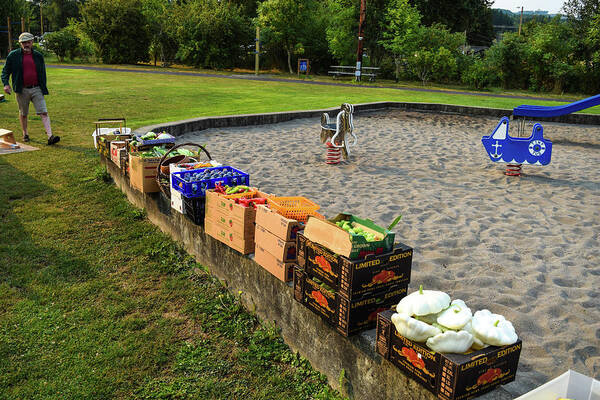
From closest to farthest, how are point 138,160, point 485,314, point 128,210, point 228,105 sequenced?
point 485,314 → point 138,160 → point 128,210 → point 228,105

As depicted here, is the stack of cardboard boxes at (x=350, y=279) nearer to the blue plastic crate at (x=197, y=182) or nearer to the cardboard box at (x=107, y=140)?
the blue plastic crate at (x=197, y=182)

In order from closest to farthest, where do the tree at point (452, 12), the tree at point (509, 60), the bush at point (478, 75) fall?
the bush at point (478, 75) → the tree at point (509, 60) → the tree at point (452, 12)

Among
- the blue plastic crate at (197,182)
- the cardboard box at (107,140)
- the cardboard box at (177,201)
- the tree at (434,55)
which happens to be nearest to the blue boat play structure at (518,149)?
the blue plastic crate at (197,182)

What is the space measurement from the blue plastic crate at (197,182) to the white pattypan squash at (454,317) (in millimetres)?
2801

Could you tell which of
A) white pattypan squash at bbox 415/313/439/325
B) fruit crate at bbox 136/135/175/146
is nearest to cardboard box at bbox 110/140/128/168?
fruit crate at bbox 136/135/175/146

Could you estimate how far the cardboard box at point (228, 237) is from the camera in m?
4.35

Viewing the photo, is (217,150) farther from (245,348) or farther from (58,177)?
(245,348)

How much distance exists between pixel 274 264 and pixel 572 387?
212 cm

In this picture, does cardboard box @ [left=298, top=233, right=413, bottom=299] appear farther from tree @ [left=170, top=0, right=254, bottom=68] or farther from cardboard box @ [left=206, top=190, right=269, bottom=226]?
tree @ [left=170, top=0, right=254, bottom=68]

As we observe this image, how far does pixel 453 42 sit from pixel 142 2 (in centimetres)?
2375

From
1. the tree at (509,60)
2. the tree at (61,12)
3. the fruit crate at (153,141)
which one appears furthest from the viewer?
the tree at (61,12)

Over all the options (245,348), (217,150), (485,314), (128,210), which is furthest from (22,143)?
(485,314)

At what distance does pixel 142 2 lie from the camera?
41.2m

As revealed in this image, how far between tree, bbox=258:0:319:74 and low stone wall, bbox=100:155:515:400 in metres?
33.9
